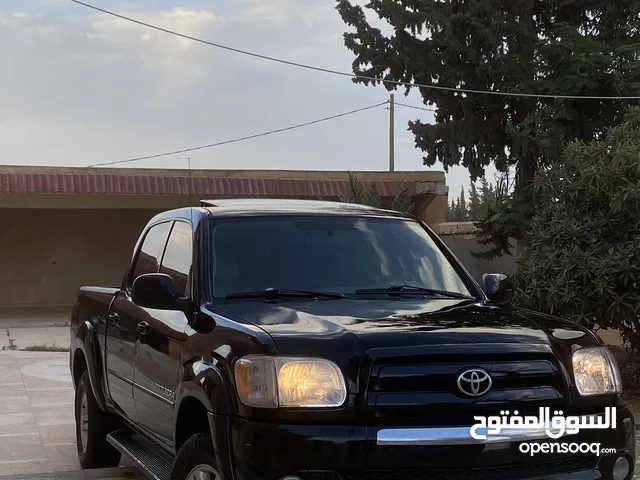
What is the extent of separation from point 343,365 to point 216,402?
1.92ft

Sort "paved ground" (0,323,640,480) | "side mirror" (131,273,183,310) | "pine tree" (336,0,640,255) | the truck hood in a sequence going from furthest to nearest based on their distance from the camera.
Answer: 1. "pine tree" (336,0,640,255)
2. "paved ground" (0,323,640,480)
3. "side mirror" (131,273,183,310)
4. the truck hood

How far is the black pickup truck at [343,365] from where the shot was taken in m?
3.44

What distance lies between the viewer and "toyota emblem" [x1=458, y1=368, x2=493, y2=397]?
11.6 ft

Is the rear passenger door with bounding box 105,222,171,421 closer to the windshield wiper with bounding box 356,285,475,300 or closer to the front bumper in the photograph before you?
the windshield wiper with bounding box 356,285,475,300

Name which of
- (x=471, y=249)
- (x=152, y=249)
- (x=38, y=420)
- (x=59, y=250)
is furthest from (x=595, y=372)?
(x=59, y=250)

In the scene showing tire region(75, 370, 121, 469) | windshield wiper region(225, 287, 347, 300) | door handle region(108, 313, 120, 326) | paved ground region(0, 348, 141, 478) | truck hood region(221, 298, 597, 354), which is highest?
windshield wiper region(225, 287, 347, 300)

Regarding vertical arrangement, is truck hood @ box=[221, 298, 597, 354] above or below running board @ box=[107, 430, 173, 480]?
above

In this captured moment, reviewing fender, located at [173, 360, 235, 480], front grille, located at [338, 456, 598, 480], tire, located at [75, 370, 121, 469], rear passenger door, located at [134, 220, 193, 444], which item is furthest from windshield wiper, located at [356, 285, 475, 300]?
tire, located at [75, 370, 121, 469]

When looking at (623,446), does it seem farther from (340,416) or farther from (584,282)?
(584,282)

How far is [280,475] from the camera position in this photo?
11.1 ft

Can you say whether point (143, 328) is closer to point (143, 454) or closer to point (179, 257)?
point (179, 257)

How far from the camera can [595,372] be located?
Answer: 391 cm

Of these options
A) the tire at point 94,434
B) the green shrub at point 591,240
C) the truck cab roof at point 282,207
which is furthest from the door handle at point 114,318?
the green shrub at point 591,240

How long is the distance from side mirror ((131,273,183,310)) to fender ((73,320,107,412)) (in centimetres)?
175
